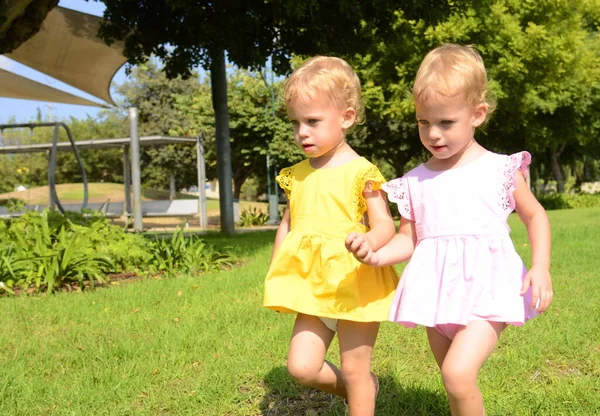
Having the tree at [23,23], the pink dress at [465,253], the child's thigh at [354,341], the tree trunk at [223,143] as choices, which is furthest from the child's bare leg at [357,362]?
the tree trunk at [223,143]

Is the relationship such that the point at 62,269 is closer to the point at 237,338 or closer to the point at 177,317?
the point at 177,317

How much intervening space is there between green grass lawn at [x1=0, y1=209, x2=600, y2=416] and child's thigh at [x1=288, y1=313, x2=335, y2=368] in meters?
0.68

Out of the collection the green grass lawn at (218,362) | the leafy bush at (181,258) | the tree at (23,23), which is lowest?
the green grass lawn at (218,362)

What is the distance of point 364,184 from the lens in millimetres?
3006

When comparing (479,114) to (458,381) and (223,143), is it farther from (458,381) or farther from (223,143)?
(223,143)

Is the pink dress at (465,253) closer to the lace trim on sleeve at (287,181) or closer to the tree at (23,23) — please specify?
the lace trim on sleeve at (287,181)

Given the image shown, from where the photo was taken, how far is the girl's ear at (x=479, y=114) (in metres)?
2.73

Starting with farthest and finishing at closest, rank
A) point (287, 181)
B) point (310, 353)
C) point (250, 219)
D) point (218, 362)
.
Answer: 1. point (250, 219)
2. point (218, 362)
3. point (287, 181)
4. point (310, 353)

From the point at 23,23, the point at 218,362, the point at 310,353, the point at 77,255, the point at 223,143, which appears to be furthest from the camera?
the point at 223,143

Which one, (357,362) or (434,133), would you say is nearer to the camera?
(434,133)

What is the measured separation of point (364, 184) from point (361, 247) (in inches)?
18.1

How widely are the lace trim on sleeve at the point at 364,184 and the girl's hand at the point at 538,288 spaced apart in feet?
2.50

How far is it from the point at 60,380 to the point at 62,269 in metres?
3.44

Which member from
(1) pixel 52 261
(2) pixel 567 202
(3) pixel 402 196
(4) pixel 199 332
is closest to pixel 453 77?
(3) pixel 402 196
